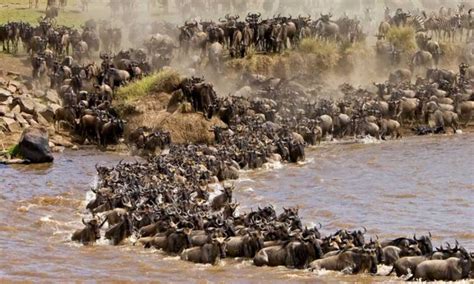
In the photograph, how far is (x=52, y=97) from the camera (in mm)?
35594

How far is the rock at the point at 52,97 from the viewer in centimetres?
3544

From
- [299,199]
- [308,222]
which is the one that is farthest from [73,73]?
[308,222]

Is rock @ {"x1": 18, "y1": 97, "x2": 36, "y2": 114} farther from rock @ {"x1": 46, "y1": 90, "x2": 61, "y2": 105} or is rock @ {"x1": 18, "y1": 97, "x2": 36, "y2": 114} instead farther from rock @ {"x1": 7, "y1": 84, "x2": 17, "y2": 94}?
rock @ {"x1": 46, "y1": 90, "x2": 61, "y2": 105}

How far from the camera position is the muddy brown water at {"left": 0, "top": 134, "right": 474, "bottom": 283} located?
17.3 m

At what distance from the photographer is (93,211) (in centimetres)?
2177

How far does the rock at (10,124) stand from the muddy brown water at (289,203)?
92.4 inches

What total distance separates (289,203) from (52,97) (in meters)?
14.8

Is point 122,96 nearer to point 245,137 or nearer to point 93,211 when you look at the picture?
point 245,137

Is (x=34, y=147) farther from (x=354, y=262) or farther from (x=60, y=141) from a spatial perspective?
(x=354, y=262)

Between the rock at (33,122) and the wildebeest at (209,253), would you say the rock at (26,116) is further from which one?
the wildebeest at (209,253)

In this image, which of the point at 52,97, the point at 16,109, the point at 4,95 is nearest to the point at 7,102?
the point at 4,95

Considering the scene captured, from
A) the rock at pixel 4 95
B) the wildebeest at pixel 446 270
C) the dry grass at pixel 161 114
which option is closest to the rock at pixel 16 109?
the rock at pixel 4 95

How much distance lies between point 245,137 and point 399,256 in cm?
1382

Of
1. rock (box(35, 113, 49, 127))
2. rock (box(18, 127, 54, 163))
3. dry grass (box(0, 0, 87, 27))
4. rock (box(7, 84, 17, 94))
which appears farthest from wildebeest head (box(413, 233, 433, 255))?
dry grass (box(0, 0, 87, 27))
